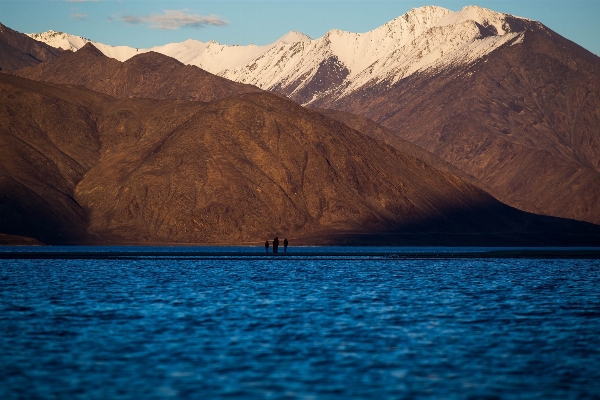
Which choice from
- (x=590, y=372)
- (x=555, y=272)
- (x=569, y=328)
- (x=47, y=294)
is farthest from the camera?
(x=555, y=272)

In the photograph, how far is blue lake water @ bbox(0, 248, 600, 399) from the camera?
25234mm

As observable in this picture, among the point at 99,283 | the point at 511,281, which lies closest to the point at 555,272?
the point at 511,281

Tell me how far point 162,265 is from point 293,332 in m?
56.8

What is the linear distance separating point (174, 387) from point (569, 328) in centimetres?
1968

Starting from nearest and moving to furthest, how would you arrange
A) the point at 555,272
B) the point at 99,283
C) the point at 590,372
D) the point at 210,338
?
the point at 590,372, the point at 210,338, the point at 99,283, the point at 555,272

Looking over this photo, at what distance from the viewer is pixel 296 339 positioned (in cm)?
3450

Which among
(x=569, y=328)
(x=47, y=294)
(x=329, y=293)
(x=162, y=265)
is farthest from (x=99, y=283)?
(x=569, y=328)

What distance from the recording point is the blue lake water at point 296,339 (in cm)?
2523

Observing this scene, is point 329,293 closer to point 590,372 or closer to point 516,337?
point 516,337

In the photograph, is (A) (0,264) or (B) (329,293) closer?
(B) (329,293)

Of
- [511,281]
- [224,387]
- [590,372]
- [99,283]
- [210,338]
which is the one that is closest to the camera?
[224,387]

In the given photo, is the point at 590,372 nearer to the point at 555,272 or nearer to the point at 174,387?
the point at 174,387

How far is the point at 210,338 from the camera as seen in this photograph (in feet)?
113

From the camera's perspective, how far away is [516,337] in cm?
3550
